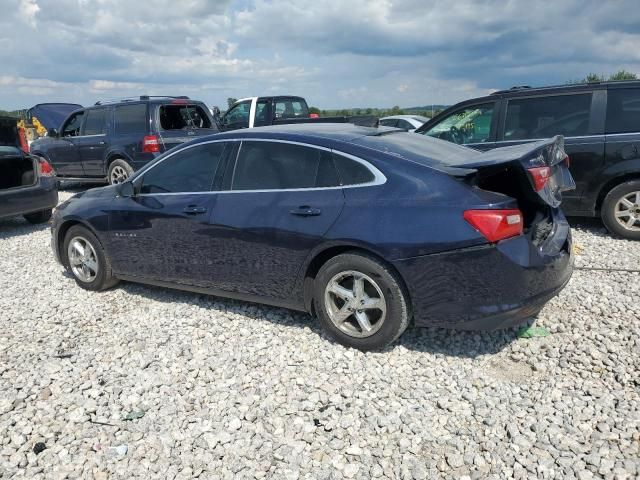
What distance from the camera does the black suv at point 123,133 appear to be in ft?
32.8

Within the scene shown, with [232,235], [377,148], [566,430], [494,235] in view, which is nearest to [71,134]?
[232,235]

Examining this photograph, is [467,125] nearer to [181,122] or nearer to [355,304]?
[355,304]

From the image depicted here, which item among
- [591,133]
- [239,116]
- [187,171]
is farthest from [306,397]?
[239,116]

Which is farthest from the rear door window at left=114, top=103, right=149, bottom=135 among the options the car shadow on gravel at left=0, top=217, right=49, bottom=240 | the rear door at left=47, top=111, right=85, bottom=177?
the car shadow on gravel at left=0, top=217, right=49, bottom=240

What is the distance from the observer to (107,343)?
412 centimetres

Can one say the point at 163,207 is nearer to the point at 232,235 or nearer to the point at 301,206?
the point at 232,235

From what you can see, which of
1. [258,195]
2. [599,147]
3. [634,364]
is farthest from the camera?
[599,147]

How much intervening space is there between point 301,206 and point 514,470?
2122mm

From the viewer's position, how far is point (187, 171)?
177 inches

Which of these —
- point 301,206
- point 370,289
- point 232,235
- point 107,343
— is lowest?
point 107,343

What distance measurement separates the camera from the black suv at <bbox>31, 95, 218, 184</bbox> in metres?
9.99

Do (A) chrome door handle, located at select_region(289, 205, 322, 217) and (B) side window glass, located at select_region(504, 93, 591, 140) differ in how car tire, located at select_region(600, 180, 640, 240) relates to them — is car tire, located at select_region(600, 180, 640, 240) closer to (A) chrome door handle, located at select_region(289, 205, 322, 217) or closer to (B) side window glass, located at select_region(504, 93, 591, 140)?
(B) side window glass, located at select_region(504, 93, 591, 140)

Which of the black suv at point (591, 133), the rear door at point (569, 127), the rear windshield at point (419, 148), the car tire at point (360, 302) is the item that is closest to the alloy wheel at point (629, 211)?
the black suv at point (591, 133)

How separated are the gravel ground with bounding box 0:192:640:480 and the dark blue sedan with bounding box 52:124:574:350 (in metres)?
0.36
